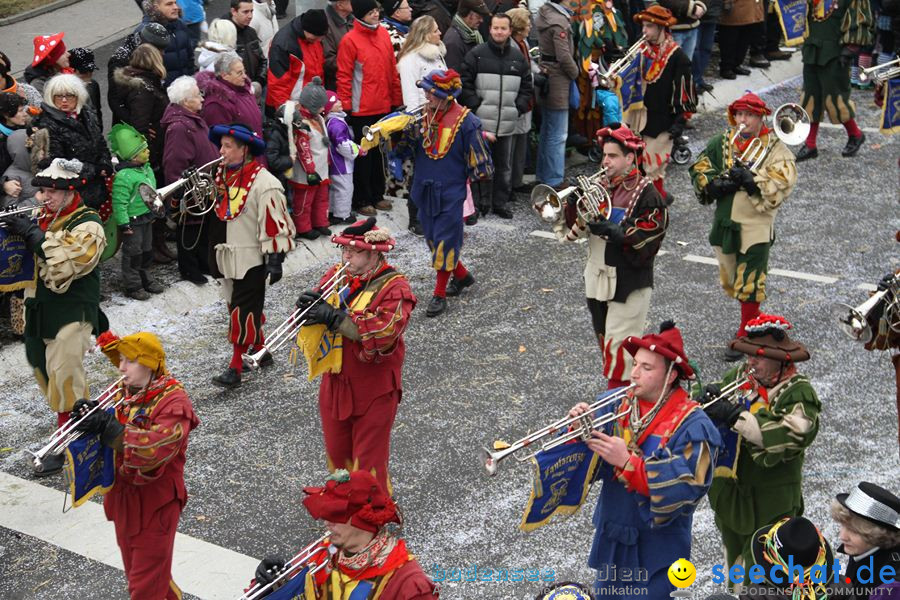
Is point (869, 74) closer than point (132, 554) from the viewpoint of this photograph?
No

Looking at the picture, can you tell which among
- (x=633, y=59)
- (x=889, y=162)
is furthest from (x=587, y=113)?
(x=889, y=162)

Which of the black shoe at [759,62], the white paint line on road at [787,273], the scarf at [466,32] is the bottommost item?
the white paint line on road at [787,273]

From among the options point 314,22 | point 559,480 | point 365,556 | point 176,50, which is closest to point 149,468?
point 365,556

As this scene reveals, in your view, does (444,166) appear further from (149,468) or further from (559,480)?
(559,480)

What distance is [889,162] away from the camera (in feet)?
46.4

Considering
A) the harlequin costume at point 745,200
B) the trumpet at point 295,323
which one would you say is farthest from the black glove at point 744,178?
the trumpet at point 295,323

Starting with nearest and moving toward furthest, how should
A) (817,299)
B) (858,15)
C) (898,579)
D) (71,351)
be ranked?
(898,579) → (71,351) → (817,299) → (858,15)

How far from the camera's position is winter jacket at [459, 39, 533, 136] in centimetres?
1234

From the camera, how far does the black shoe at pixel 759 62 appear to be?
16.9 metres

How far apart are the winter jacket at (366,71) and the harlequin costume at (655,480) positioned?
6790 mm

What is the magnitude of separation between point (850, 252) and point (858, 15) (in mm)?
3111

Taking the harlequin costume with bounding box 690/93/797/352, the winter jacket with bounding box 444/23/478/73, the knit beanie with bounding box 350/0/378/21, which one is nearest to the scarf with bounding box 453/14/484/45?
the winter jacket with bounding box 444/23/478/73

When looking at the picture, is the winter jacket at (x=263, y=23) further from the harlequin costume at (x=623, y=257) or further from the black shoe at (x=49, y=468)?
the black shoe at (x=49, y=468)

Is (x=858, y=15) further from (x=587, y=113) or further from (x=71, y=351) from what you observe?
(x=71, y=351)
